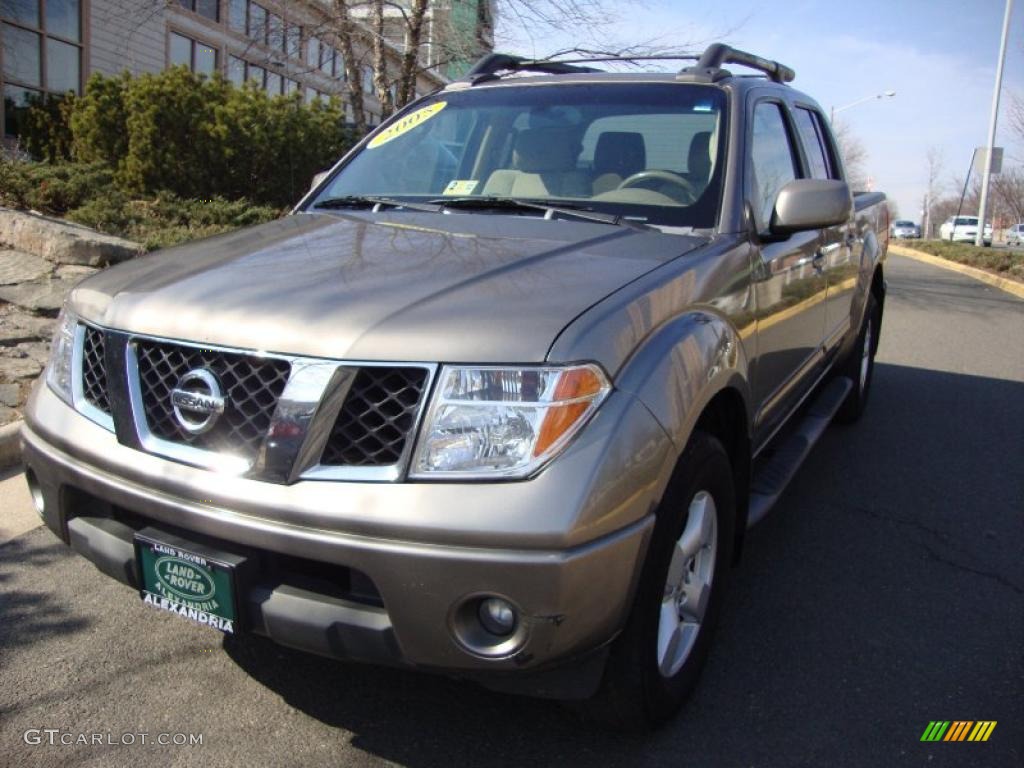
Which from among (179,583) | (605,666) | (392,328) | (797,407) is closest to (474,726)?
(605,666)

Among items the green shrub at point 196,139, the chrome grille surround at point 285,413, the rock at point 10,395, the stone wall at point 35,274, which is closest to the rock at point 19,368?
the stone wall at point 35,274

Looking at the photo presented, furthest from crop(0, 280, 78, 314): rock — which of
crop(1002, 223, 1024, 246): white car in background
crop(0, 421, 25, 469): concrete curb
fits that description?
crop(1002, 223, 1024, 246): white car in background

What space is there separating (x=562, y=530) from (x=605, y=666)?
512 mm

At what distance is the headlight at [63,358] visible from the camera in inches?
99.6

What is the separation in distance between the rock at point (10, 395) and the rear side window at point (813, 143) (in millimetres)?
4232

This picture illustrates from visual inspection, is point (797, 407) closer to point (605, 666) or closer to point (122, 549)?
point (605, 666)

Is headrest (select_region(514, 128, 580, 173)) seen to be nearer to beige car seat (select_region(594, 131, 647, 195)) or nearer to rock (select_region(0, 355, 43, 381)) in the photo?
beige car seat (select_region(594, 131, 647, 195))

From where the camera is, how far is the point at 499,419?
75.9 inches

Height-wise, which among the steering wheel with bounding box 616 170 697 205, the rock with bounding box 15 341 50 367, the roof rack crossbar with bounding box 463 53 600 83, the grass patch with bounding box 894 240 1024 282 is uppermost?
the roof rack crossbar with bounding box 463 53 600 83

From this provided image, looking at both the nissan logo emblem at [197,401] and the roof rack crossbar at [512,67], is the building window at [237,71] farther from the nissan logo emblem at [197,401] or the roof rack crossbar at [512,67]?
the nissan logo emblem at [197,401]

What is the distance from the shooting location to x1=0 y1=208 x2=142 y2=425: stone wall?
214 inches

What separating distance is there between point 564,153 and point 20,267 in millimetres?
5532

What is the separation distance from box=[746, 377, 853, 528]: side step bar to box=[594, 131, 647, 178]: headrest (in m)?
1.26

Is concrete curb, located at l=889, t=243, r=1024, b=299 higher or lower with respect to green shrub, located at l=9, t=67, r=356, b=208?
lower
